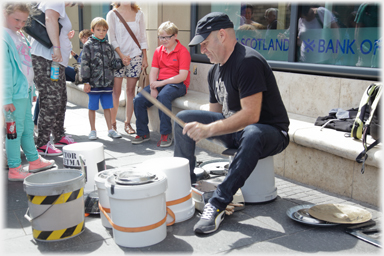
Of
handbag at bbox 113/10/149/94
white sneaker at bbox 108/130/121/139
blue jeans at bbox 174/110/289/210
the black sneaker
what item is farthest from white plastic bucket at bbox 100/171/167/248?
handbag at bbox 113/10/149/94

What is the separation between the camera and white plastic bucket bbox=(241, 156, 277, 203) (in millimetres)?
3088

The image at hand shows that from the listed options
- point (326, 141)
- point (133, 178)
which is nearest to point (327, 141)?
point (326, 141)

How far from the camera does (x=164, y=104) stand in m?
4.98

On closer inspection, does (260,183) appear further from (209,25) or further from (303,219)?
(209,25)

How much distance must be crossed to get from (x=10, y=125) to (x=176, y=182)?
5.59 feet

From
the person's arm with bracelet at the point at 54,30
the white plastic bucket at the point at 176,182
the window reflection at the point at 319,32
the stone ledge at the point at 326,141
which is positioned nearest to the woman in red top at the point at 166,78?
the window reflection at the point at 319,32

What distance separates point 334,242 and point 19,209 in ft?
7.48

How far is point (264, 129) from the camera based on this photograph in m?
2.76

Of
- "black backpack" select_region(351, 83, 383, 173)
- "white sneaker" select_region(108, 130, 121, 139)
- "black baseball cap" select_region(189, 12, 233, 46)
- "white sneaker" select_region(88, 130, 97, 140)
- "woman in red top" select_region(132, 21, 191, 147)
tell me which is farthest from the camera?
"white sneaker" select_region(108, 130, 121, 139)

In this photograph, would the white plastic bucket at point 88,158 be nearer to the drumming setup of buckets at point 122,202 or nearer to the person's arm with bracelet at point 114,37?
the drumming setup of buckets at point 122,202

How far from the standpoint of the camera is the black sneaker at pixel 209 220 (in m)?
2.62

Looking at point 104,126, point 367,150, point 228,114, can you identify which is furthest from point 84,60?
point 367,150

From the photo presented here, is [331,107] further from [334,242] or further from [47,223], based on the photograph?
[47,223]

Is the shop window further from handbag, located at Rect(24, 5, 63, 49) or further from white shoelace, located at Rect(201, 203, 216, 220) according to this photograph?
handbag, located at Rect(24, 5, 63, 49)
